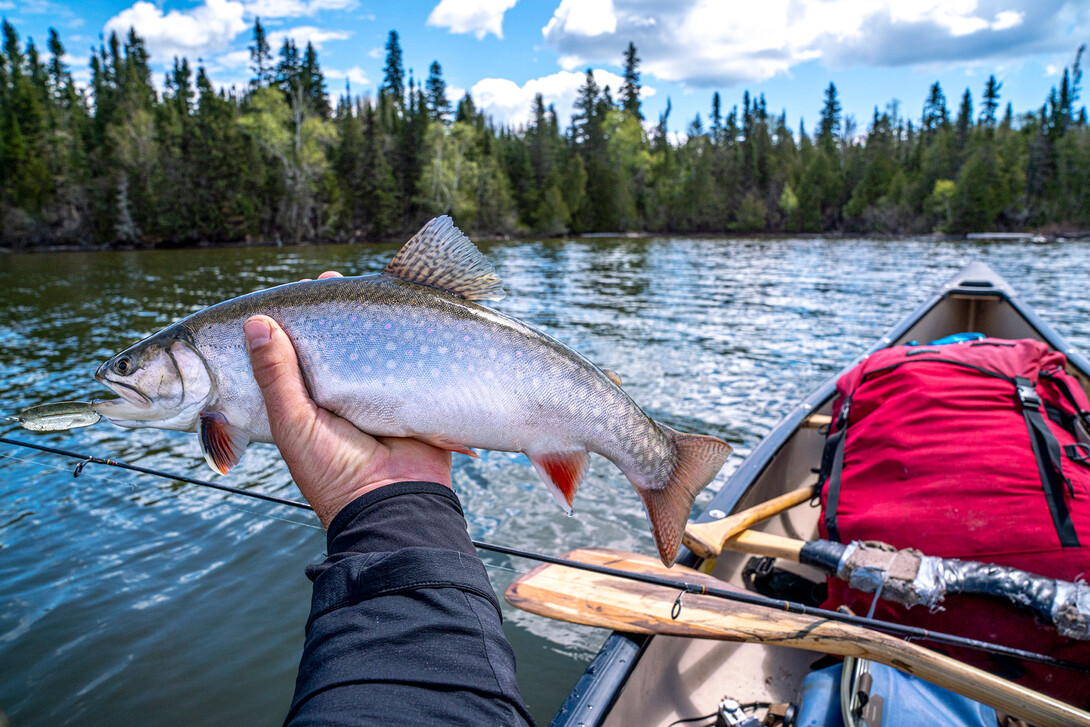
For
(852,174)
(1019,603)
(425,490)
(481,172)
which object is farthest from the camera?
(852,174)

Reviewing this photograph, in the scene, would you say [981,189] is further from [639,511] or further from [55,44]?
[55,44]

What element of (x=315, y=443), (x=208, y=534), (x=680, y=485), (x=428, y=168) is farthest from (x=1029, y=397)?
(x=428, y=168)

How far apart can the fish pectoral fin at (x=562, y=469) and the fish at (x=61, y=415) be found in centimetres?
131

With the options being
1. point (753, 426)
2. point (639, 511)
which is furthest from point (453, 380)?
point (753, 426)

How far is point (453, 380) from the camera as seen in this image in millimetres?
1882

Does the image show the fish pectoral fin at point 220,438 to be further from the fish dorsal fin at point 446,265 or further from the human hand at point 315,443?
the fish dorsal fin at point 446,265

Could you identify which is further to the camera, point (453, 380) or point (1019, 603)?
point (1019, 603)

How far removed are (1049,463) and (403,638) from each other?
3.04 m

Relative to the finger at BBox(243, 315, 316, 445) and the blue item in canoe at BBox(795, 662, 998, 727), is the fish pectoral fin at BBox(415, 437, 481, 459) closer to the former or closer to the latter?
the finger at BBox(243, 315, 316, 445)

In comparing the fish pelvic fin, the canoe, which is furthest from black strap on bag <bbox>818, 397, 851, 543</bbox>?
the fish pelvic fin

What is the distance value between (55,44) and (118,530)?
119711 mm

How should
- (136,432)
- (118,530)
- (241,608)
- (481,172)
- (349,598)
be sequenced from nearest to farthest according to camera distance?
(349,598)
(241,608)
(118,530)
(136,432)
(481,172)

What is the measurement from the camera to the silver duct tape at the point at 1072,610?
7.37 feet

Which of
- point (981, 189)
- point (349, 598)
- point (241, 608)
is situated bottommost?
point (241, 608)
